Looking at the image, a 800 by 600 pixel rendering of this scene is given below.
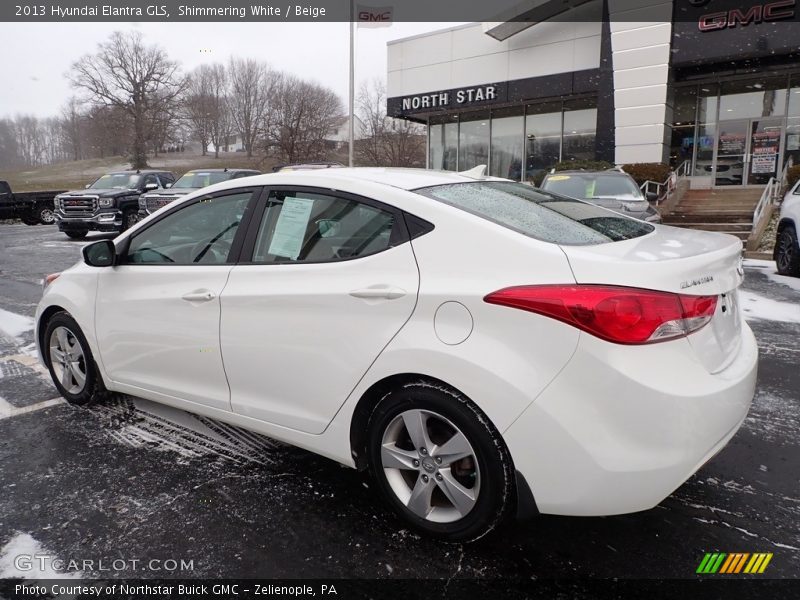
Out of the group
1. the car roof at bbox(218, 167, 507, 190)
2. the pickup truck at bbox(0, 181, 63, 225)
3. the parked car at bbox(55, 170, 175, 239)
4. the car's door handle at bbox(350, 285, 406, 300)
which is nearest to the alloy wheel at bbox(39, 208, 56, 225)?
the pickup truck at bbox(0, 181, 63, 225)

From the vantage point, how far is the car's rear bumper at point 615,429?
1.97 m

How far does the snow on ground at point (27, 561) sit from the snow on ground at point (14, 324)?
415cm

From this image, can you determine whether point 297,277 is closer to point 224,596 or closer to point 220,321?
point 220,321

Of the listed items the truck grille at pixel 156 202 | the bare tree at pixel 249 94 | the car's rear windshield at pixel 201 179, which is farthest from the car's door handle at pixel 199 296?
the bare tree at pixel 249 94

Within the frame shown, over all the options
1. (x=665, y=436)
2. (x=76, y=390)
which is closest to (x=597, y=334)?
(x=665, y=436)

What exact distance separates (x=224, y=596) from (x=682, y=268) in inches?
83.4

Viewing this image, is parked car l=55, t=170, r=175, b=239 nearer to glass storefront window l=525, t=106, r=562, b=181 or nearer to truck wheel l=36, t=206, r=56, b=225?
truck wheel l=36, t=206, r=56, b=225

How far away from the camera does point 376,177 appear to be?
2.80 m

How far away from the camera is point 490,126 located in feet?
80.3

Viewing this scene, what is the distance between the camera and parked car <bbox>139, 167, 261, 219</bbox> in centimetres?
1436

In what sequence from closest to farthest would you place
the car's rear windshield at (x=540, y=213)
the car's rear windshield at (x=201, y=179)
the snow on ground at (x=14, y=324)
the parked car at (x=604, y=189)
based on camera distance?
1. the car's rear windshield at (x=540, y=213)
2. the snow on ground at (x=14, y=324)
3. the parked car at (x=604, y=189)
4. the car's rear windshield at (x=201, y=179)

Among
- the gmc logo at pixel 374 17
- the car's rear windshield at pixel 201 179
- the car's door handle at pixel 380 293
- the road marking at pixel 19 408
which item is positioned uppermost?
the gmc logo at pixel 374 17

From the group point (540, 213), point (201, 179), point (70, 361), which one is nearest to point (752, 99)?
point (201, 179)
